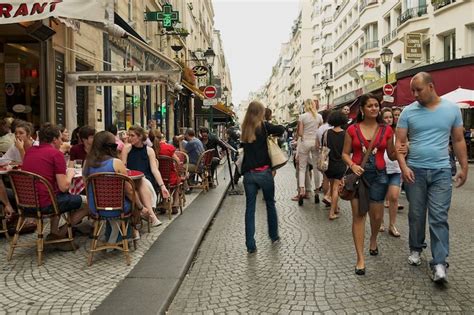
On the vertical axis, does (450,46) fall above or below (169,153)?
above

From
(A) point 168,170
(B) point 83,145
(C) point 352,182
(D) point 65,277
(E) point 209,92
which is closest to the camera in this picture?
(D) point 65,277

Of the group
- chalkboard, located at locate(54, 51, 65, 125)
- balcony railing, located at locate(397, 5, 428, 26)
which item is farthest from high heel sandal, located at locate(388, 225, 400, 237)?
balcony railing, located at locate(397, 5, 428, 26)

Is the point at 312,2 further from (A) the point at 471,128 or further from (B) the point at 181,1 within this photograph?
(A) the point at 471,128

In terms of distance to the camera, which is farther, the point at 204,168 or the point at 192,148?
the point at 192,148

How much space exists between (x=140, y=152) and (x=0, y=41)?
6.02 meters

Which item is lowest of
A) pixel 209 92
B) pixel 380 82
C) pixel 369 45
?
pixel 209 92

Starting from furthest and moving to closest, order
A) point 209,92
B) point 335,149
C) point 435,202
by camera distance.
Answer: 1. point 209,92
2. point 335,149
3. point 435,202

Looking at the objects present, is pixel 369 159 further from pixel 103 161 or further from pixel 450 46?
pixel 450 46

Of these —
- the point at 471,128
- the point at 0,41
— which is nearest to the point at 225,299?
the point at 0,41

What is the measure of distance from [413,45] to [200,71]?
11.8 meters

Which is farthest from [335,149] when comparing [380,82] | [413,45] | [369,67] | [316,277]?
[369,67]

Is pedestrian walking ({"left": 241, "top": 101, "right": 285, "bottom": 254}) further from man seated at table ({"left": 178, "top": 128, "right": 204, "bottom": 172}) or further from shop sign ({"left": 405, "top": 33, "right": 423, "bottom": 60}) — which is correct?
shop sign ({"left": 405, "top": 33, "right": 423, "bottom": 60})

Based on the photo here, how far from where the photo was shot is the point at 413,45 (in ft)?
83.9

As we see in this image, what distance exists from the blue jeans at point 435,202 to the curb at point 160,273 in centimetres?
239
